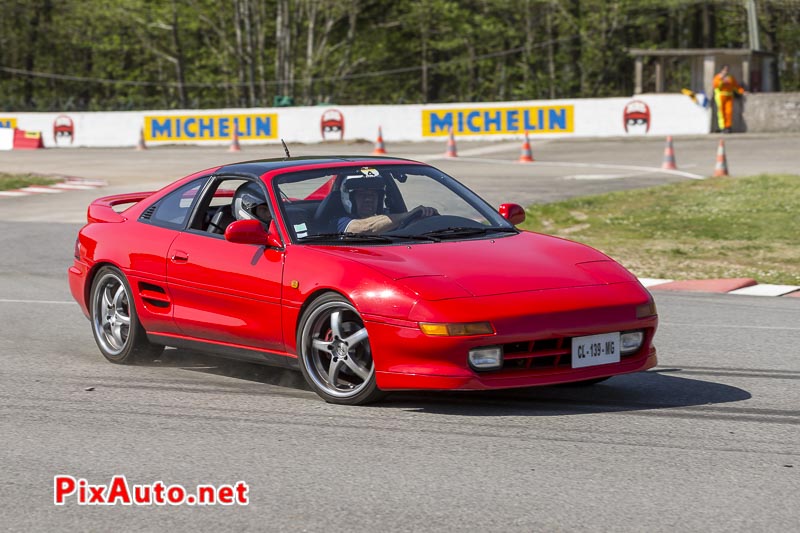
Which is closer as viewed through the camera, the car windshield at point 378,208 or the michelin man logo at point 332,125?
the car windshield at point 378,208

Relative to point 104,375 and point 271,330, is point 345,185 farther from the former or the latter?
point 104,375

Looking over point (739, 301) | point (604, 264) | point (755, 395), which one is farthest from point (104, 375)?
point (739, 301)

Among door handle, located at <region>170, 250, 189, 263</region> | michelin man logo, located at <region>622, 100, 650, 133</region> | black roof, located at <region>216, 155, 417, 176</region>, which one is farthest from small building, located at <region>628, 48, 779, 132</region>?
door handle, located at <region>170, 250, 189, 263</region>

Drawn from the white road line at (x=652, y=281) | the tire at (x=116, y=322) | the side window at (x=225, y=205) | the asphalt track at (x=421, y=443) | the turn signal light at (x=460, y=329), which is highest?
the side window at (x=225, y=205)

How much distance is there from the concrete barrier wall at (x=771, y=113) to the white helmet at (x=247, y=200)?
102 feet

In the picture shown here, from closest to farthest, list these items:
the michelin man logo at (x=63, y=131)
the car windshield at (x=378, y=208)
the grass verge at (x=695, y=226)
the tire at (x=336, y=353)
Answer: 1. the tire at (x=336, y=353)
2. the car windshield at (x=378, y=208)
3. the grass verge at (x=695, y=226)
4. the michelin man logo at (x=63, y=131)

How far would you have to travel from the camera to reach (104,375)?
8.15m

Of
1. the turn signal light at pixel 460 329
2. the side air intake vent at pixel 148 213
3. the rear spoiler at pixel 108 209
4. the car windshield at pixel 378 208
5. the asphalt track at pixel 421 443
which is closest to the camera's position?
the asphalt track at pixel 421 443

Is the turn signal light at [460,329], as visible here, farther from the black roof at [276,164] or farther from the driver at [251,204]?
the black roof at [276,164]

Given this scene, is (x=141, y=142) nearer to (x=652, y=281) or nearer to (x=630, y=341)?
(x=652, y=281)

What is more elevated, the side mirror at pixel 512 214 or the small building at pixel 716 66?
the small building at pixel 716 66

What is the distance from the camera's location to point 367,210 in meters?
7.70

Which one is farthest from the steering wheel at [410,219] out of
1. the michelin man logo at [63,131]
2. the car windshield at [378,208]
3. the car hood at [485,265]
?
the michelin man logo at [63,131]

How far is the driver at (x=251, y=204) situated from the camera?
7.89 meters
